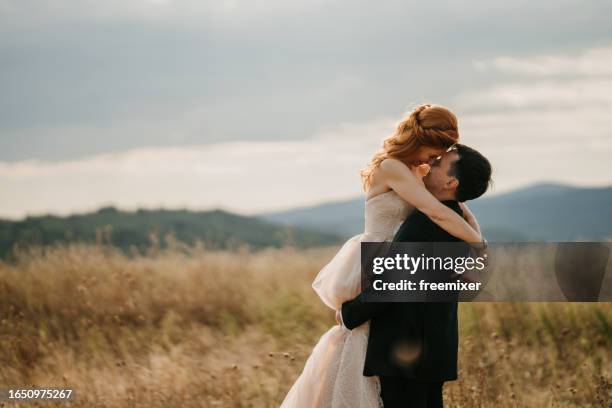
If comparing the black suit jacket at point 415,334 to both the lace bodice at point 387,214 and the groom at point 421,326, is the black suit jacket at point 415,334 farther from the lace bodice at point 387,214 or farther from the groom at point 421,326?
the lace bodice at point 387,214

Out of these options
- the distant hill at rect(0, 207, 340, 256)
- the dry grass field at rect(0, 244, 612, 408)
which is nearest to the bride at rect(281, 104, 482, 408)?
the dry grass field at rect(0, 244, 612, 408)

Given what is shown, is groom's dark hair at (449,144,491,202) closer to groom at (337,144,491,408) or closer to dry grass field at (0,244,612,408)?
groom at (337,144,491,408)

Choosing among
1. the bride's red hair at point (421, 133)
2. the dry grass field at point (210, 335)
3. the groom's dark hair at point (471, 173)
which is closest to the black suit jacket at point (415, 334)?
the groom's dark hair at point (471, 173)

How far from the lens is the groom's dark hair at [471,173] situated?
3199mm

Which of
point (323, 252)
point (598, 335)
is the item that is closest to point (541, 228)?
point (323, 252)

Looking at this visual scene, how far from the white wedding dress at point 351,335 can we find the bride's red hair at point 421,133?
21 cm

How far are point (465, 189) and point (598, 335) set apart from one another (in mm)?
4417

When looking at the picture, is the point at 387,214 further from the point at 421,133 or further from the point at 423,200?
the point at 421,133

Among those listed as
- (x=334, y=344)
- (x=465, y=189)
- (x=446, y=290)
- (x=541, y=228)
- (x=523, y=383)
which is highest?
(x=465, y=189)

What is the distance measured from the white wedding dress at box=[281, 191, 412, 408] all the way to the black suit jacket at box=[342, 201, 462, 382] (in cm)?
19

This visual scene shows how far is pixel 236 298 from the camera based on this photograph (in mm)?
8703

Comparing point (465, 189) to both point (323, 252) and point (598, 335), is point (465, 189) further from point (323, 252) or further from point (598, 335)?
point (323, 252)

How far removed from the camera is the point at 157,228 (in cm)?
3572

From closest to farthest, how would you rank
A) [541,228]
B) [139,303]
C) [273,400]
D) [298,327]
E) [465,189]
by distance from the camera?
[465,189], [273,400], [298,327], [139,303], [541,228]
